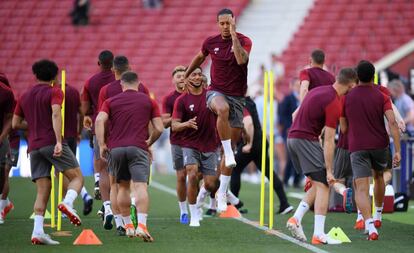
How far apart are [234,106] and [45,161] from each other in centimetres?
252

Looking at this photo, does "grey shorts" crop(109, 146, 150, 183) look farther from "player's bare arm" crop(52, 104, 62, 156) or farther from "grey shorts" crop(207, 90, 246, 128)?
"grey shorts" crop(207, 90, 246, 128)

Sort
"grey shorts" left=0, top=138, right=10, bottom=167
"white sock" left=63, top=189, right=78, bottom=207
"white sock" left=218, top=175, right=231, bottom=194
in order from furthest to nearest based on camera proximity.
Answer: "white sock" left=218, top=175, right=231, bottom=194 < "grey shorts" left=0, top=138, right=10, bottom=167 < "white sock" left=63, top=189, right=78, bottom=207

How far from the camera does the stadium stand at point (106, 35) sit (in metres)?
34.3

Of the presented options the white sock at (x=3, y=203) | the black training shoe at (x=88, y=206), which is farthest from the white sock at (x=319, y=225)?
the white sock at (x=3, y=203)

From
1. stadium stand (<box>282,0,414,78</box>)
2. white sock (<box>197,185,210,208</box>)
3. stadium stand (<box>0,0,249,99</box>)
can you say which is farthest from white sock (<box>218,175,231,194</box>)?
stadium stand (<box>0,0,249,99</box>)

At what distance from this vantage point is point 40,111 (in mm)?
12328

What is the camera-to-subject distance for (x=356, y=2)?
33.5 m

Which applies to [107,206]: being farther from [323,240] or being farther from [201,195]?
[323,240]

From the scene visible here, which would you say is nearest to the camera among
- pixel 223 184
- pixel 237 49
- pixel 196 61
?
pixel 237 49

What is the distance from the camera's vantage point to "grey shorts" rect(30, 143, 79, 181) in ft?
40.5

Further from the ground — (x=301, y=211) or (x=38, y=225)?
(x=301, y=211)

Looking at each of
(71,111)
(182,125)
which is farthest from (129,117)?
(71,111)

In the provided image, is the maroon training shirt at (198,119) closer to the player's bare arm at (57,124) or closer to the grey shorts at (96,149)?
the grey shorts at (96,149)

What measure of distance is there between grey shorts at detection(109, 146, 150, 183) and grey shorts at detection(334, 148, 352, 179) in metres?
3.45
